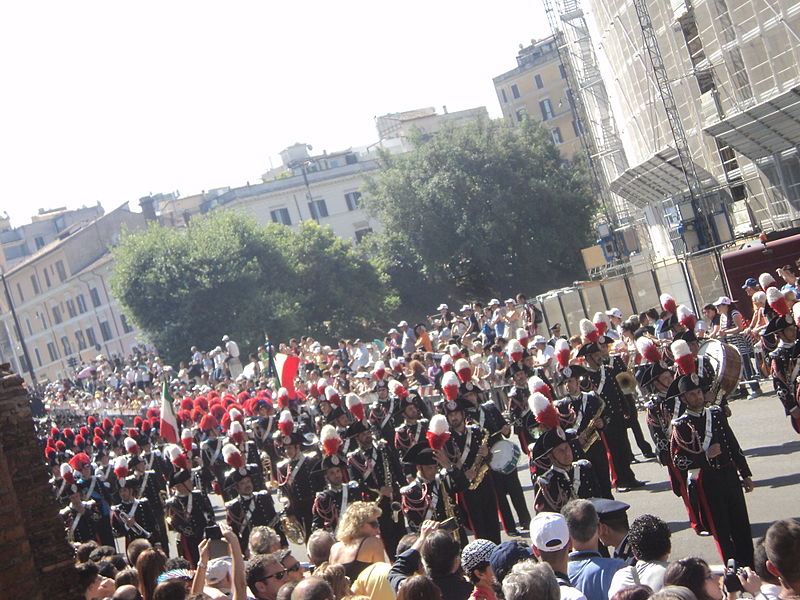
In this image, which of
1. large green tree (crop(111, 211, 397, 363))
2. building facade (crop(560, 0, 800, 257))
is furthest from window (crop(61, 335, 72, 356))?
building facade (crop(560, 0, 800, 257))

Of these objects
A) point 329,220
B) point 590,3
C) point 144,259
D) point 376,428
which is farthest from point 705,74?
point 329,220

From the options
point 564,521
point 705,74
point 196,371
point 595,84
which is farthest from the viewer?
point 595,84

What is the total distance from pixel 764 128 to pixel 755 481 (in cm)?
1916

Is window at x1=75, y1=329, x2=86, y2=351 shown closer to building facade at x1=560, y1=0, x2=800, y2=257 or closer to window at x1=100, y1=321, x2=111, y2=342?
window at x1=100, y1=321, x2=111, y2=342

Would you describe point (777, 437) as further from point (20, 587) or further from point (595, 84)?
point (595, 84)

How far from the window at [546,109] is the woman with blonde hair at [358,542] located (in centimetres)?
8647

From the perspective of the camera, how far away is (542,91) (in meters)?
92.4

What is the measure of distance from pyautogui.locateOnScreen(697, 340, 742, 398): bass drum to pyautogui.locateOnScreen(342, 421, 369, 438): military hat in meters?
4.16

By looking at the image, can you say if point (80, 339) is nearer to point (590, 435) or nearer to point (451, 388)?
point (451, 388)

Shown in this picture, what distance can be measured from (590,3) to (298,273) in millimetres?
21077

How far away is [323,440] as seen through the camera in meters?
12.4

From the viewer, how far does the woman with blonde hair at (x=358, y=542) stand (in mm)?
7941

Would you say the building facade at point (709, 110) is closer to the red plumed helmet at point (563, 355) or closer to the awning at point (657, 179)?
the awning at point (657, 179)

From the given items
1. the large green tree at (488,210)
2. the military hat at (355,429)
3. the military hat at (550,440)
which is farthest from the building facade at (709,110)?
the military hat at (550,440)
